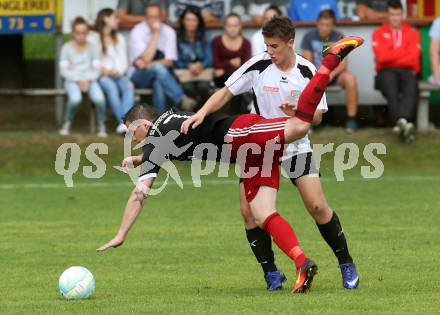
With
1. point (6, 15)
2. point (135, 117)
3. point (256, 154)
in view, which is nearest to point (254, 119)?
point (256, 154)

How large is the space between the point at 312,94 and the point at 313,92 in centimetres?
2

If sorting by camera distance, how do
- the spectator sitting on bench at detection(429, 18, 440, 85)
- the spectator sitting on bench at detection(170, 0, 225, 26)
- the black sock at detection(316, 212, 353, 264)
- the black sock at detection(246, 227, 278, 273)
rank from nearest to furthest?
1. the black sock at detection(316, 212, 353, 264)
2. the black sock at detection(246, 227, 278, 273)
3. the spectator sitting on bench at detection(429, 18, 440, 85)
4. the spectator sitting on bench at detection(170, 0, 225, 26)

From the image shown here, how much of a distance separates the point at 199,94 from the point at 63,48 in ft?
6.69

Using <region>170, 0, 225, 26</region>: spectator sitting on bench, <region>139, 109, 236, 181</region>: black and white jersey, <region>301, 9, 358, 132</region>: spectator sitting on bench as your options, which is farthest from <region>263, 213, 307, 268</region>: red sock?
<region>170, 0, 225, 26</region>: spectator sitting on bench

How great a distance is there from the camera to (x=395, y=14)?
1761 cm

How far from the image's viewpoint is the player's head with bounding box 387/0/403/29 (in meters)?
17.5

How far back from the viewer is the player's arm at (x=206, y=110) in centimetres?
868

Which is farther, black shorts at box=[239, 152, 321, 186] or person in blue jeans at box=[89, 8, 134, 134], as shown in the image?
person in blue jeans at box=[89, 8, 134, 134]

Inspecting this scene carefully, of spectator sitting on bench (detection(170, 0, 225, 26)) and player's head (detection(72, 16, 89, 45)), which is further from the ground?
spectator sitting on bench (detection(170, 0, 225, 26))

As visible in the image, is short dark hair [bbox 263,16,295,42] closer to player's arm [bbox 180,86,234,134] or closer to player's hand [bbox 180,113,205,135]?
player's arm [bbox 180,86,234,134]

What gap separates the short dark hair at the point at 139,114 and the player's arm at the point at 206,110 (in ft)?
0.94

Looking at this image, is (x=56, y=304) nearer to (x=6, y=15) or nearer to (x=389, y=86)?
(x=389, y=86)

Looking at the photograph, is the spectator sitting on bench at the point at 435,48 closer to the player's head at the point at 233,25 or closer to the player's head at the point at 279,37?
the player's head at the point at 233,25

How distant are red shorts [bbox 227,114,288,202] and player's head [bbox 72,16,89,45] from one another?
920 cm
